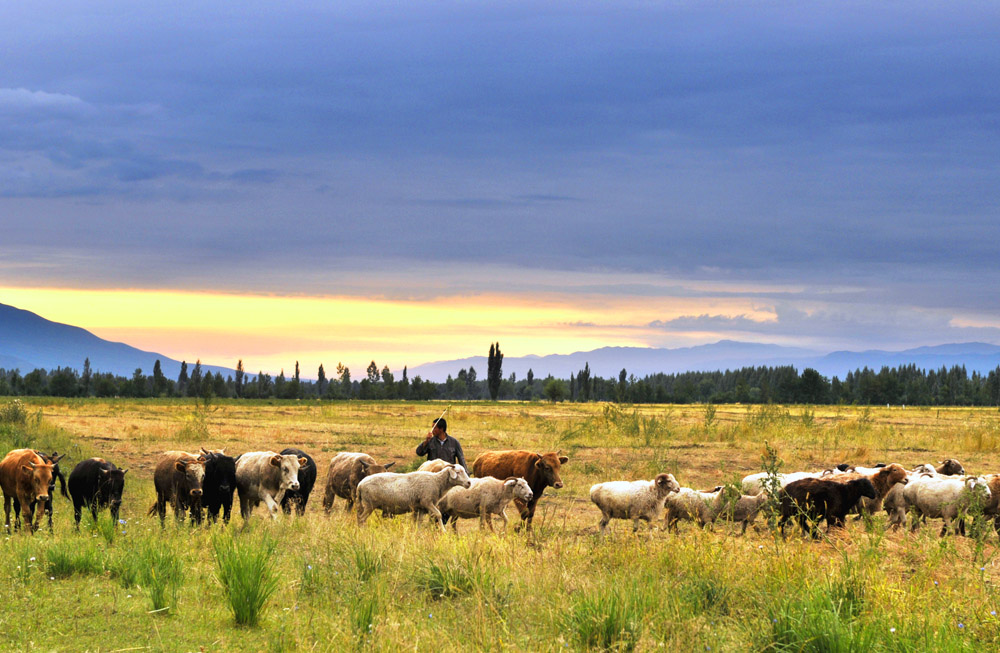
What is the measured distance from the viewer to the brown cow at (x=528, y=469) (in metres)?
14.0

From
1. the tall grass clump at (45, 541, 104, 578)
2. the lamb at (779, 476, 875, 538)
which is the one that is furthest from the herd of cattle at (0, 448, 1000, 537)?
the tall grass clump at (45, 541, 104, 578)

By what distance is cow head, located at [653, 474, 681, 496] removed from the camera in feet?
42.5

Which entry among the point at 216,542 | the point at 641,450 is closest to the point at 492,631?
the point at 216,542

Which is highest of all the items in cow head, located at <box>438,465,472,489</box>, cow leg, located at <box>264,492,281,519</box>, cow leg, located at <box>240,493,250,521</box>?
cow head, located at <box>438,465,472,489</box>

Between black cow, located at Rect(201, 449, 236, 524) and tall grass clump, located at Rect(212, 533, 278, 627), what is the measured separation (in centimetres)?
455

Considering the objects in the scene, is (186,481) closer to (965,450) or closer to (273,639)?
(273,639)

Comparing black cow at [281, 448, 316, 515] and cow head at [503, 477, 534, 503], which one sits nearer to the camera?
cow head at [503, 477, 534, 503]

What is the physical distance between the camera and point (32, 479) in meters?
13.4

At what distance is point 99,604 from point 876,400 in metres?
169

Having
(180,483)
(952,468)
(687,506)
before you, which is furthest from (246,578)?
(952,468)

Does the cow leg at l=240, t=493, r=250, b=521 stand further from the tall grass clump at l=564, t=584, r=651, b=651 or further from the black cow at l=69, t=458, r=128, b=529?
the tall grass clump at l=564, t=584, r=651, b=651

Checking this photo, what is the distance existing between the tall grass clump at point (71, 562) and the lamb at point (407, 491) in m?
4.45

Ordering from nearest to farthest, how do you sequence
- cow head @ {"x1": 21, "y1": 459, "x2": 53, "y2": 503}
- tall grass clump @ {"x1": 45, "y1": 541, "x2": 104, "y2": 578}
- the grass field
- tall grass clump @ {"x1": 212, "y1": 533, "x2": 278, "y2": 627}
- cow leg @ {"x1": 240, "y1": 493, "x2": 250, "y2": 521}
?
the grass field → tall grass clump @ {"x1": 212, "y1": 533, "x2": 278, "y2": 627} → tall grass clump @ {"x1": 45, "y1": 541, "x2": 104, "y2": 578} → cow head @ {"x1": 21, "y1": 459, "x2": 53, "y2": 503} → cow leg @ {"x1": 240, "y1": 493, "x2": 250, "y2": 521}

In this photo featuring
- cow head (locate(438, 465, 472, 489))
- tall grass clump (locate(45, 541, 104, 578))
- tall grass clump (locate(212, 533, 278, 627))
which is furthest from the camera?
cow head (locate(438, 465, 472, 489))
